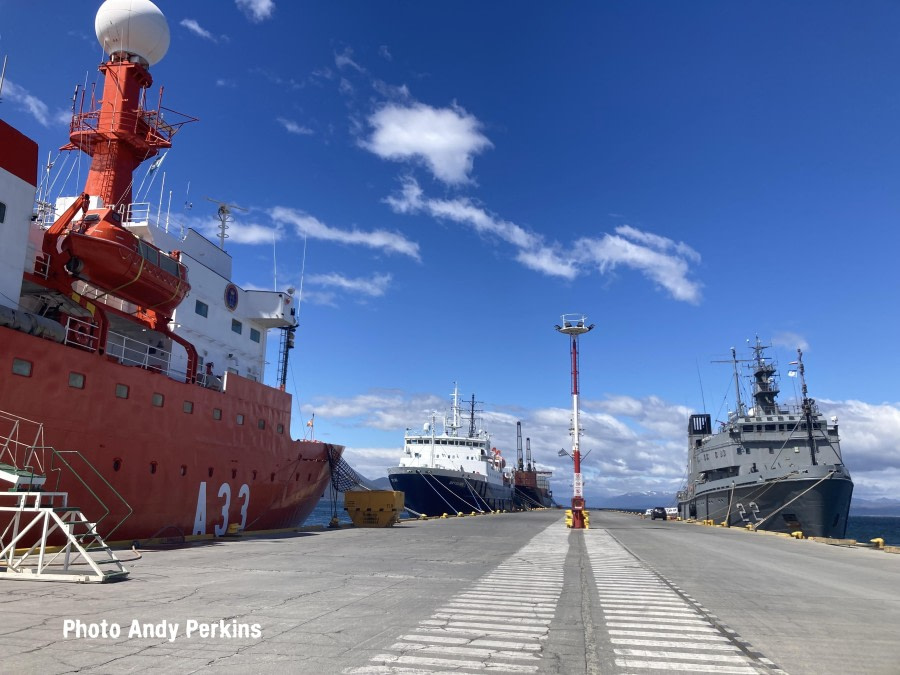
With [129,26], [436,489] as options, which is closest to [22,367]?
[129,26]

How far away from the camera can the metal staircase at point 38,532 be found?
9.44 metres

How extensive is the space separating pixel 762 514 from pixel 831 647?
1593 inches

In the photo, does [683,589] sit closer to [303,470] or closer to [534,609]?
[534,609]

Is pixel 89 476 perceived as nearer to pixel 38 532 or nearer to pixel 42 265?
pixel 38 532

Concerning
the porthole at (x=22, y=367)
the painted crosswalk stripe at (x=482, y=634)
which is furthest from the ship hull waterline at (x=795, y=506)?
the porthole at (x=22, y=367)

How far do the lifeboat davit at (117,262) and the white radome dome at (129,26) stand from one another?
883cm

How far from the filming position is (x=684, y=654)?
6.25 meters

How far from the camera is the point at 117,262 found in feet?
54.1

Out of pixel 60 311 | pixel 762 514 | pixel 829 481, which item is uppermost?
pixel 60 311

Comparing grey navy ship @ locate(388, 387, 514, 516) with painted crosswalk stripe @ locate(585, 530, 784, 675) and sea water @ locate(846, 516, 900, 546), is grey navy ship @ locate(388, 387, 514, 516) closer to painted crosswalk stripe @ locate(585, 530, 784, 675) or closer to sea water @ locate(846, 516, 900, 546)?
sea water @ locate(846, 516, 900, 546)

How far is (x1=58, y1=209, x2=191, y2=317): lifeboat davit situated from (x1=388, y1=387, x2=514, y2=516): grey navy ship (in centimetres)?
3735

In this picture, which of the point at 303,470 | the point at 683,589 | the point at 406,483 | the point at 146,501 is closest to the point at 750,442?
the point at 406,483

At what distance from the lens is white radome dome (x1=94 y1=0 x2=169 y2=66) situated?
2236cm

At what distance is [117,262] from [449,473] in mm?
41443
